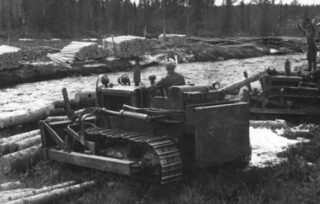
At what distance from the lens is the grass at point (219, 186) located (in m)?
7.27

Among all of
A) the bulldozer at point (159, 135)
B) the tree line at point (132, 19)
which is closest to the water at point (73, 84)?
the bulldozer at point (159, 135)

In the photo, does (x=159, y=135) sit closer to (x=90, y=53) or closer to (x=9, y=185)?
(x=9, y=185)

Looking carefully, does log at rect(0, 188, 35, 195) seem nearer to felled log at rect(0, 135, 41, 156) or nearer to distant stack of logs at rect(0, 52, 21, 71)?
felled log at rect(0, 135, 41, 156)

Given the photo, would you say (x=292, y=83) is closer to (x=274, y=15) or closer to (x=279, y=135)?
(x=279, y=135)

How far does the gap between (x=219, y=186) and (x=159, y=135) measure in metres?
1.64

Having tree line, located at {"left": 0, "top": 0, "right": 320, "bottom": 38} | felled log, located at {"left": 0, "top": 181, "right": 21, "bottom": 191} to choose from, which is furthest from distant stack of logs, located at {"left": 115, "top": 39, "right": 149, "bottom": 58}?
felled log, located at {"left": 0, "top": 181, "right": 21, "bottom": 191}

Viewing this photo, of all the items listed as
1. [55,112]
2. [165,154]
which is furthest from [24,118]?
[165,154]

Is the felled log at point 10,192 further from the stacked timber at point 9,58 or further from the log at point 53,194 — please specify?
the stacked timber at point 9,58

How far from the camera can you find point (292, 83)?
15.7 meters

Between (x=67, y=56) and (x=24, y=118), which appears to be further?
(x=67, y=56)

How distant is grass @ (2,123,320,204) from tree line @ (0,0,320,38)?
58.3 meters

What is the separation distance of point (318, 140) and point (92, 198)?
5514 millimetres

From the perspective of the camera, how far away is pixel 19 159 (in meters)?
10.0

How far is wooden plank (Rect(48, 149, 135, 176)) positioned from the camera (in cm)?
796
